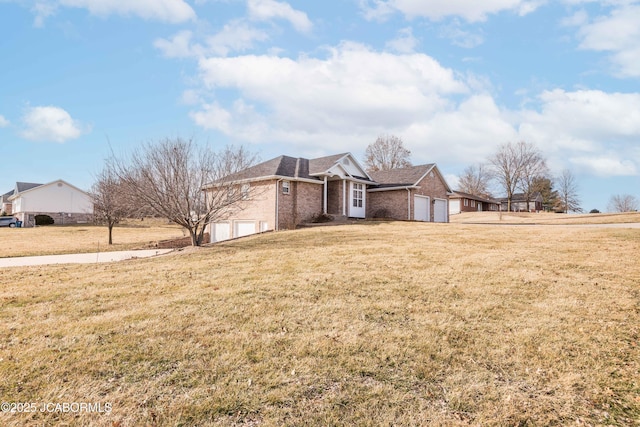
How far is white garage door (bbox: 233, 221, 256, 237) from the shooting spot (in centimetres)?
2262

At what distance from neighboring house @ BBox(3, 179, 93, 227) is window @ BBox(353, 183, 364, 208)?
3524cm

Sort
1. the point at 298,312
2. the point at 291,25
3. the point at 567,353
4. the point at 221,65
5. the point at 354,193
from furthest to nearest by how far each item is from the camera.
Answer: the point at 354,193, the point at 221,65, the point at 291,25, the point at 298,312, the point at 567,353

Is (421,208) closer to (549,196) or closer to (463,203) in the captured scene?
(463,203)

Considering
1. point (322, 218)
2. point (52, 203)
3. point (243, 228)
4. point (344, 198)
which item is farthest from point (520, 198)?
point (52, 203)

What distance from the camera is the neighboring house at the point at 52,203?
4400 cm

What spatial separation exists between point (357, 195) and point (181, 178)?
1468cm

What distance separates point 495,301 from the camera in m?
6.58

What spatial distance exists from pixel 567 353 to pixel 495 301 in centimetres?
178

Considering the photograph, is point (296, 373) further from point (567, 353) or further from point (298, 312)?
point (567, 353)

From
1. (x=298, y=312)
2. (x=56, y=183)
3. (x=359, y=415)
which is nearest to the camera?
(x=359, y=415)

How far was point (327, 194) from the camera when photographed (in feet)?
82.6

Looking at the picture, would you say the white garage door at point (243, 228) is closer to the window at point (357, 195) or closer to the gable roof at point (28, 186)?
the window at point (357, 195)

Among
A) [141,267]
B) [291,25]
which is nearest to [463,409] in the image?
[141,267]

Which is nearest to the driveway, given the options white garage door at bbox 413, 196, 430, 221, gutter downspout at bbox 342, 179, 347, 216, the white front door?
gutter downspout at bbox 342, 179, 347, 216
